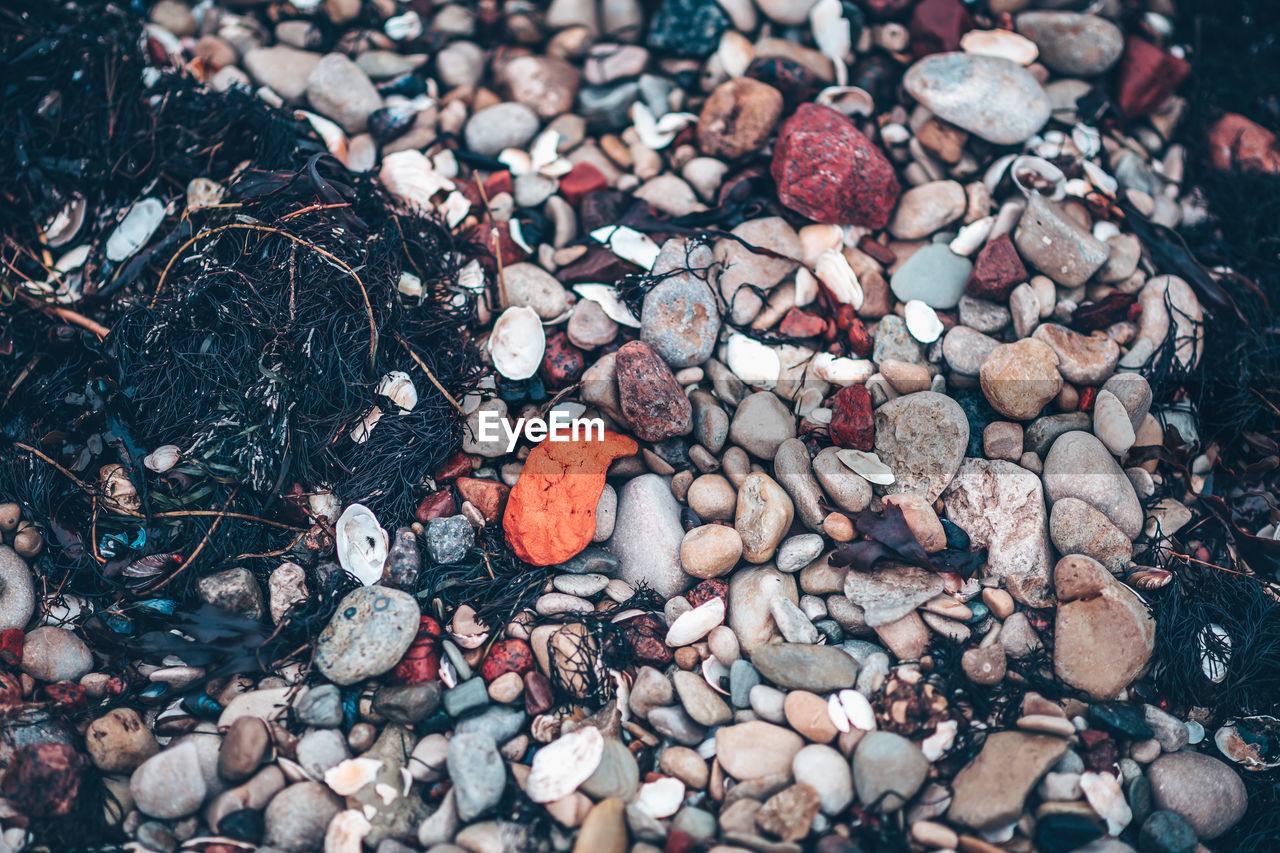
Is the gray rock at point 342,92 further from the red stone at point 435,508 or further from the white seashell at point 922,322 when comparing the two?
the white seashell at point 922,322

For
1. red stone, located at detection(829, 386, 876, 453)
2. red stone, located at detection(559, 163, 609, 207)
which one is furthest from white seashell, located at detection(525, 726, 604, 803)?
red stone, located at detection(559, 163, 609, 207)

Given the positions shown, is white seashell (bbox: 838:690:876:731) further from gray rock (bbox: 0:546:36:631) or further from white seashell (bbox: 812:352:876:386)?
gray rock (bbox: 0:546:36:631)

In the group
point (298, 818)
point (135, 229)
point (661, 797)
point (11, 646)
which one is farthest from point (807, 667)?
point (135, 229)

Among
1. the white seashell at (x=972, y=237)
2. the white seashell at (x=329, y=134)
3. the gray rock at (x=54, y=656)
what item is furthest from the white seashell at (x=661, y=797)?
the white seashell at (x=329, y=134)

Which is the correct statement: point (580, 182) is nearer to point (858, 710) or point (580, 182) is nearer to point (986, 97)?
point (986, 97)

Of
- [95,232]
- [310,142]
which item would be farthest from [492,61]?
[95,232]
